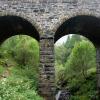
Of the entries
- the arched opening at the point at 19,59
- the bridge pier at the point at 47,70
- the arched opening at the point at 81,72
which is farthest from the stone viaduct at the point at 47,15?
the arched opening at the point at 81,72

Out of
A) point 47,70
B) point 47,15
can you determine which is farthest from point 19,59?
point 47,15

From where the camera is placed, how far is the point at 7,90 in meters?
14.5

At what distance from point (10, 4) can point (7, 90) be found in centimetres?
582

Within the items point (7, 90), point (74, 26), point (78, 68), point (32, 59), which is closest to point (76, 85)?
point (78, 68)

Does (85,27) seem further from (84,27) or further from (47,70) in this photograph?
(47,70)

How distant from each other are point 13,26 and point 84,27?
4676 mm

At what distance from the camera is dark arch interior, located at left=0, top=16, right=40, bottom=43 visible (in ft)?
63.7

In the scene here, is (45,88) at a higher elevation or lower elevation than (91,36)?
lower

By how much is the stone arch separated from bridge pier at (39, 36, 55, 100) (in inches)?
29.4

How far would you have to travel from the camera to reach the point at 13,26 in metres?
21.9

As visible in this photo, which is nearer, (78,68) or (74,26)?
(74,26)

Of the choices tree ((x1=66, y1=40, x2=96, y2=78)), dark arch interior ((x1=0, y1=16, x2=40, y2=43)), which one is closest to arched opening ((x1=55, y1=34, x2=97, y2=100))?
tree ((x1=66, y1=40, x2=96, y2=78))

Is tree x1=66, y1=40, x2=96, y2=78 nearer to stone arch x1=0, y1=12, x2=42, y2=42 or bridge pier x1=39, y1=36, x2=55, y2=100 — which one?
stone arch x1=0, y1=12, x2=42, y2=42

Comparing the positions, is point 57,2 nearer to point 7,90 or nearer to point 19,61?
point 7,90
